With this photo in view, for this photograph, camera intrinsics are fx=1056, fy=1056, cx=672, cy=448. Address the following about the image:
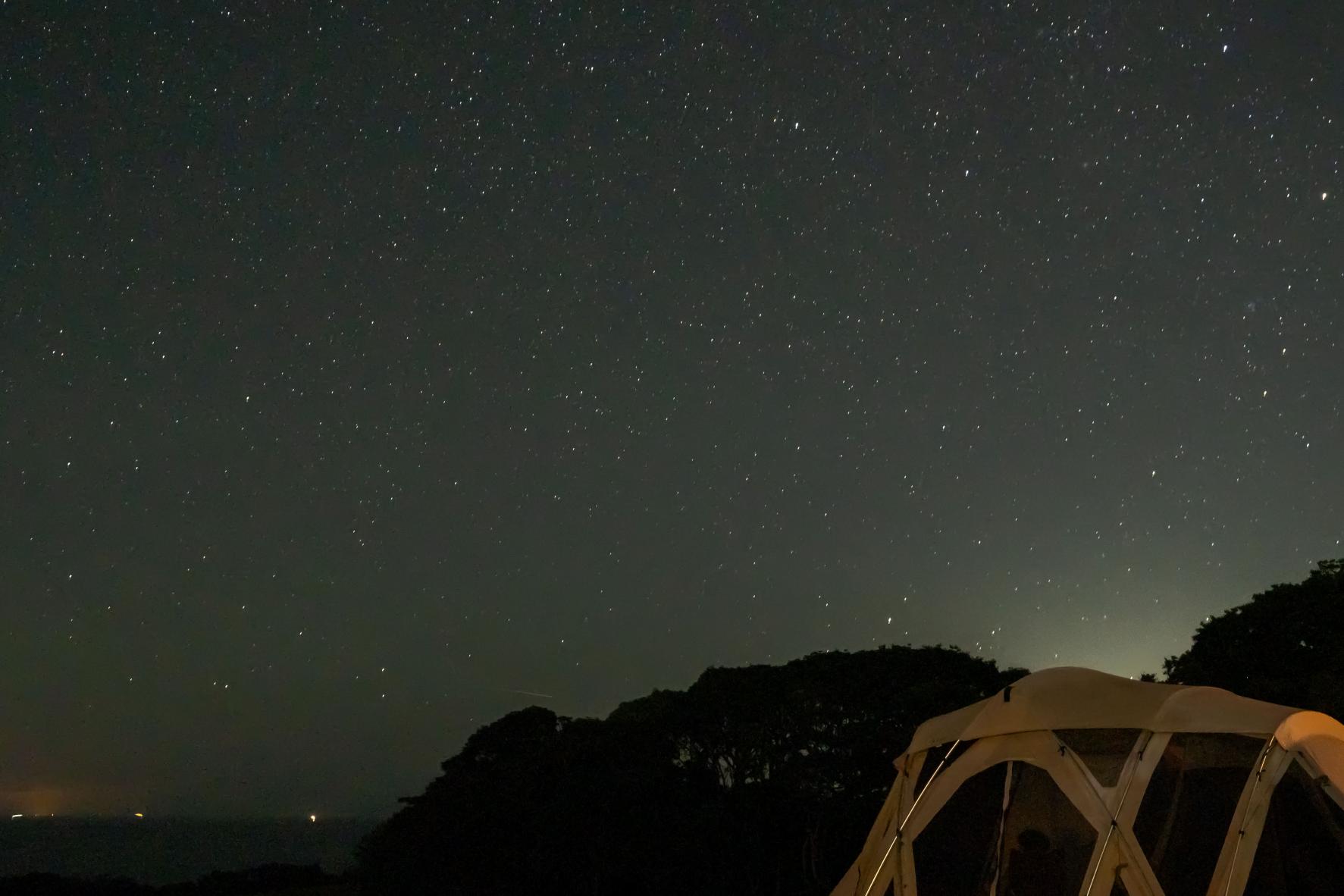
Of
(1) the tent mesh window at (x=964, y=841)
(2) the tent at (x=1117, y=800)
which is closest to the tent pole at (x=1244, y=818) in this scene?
(2) the tent at (x=1117, y=800)

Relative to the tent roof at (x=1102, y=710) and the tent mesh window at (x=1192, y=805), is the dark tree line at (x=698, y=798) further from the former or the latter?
the tent mesh window at (x=1192, y=805)

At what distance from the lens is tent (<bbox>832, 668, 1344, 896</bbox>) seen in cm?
697

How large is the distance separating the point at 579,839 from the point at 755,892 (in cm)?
324

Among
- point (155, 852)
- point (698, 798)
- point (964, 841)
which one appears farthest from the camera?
point (155, 852)

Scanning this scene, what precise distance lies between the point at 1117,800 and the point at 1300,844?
44.3 inches

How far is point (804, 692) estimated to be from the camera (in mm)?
20969

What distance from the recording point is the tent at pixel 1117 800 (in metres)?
6.97

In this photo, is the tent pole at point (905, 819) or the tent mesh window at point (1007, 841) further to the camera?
the tent pole at point (905, 819)

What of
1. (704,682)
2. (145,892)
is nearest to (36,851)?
(145,892)

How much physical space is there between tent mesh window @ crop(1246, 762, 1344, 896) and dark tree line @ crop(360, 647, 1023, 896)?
1206cm

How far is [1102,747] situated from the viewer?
783cm

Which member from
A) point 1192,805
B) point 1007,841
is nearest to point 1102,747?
point 1192,805

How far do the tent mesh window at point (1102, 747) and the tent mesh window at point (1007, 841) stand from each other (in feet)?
1.00

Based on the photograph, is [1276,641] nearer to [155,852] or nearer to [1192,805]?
[1192,805]
